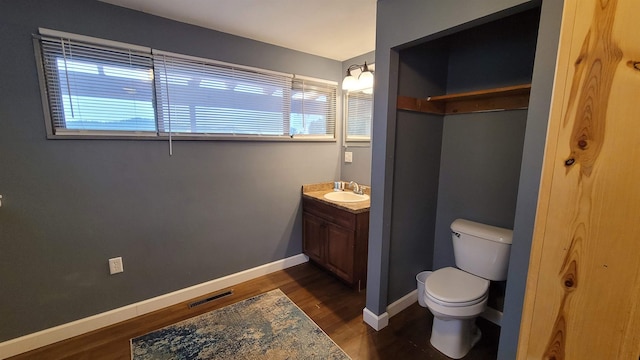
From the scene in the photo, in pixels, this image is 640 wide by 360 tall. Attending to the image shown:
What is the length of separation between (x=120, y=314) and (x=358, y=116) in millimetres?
2798

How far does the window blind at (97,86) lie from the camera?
1.70 m

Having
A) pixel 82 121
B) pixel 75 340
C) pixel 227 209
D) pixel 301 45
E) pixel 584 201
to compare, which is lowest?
pixel 75 340

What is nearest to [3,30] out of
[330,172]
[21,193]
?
[21,193]

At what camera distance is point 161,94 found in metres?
2.05

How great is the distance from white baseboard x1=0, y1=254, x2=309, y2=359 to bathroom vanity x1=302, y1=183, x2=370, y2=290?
1.73 feet

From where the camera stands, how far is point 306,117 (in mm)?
2844

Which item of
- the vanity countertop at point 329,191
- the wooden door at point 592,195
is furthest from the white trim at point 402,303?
the wooden door at point 592,195

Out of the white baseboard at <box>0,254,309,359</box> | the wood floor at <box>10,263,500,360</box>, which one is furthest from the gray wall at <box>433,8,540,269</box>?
the white baseboard at <box>0,254,309,359</box>

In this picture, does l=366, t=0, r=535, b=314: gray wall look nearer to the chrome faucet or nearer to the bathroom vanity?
the bathroom vanity

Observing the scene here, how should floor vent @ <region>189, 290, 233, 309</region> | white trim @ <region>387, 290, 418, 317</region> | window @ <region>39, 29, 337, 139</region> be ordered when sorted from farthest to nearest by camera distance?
floor vent @ <region>189, 290, 233, 309</region>, white trim @ <region>387, 290, 418, 317</region>, window @ <region>39, 29, 337, 139</region>

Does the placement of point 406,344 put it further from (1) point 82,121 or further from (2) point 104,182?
A: (1) point 82,121

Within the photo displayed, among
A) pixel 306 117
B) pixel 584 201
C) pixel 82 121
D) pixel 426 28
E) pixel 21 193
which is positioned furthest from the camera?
pixel 306 117

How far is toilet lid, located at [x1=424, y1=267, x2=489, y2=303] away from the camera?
163 cm

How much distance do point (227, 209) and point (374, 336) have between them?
5.37ft
